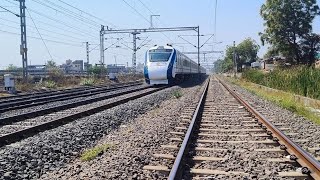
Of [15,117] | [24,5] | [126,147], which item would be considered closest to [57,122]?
[15,117]

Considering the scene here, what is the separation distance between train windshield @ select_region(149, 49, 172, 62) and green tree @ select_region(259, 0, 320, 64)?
29.4 m

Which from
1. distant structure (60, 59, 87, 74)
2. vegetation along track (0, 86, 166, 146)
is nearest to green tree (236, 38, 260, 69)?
distant structure (60, 59, 87, 74)

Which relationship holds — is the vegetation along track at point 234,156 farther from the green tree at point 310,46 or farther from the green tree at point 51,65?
the green tree at point 310,46

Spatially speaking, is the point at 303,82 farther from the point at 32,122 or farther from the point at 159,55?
the point at 32,122

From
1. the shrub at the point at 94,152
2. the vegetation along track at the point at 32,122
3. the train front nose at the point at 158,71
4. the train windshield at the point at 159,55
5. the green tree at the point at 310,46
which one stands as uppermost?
the green tree at the point at 310,46

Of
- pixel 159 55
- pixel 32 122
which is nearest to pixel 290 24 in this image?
pixel 159 55

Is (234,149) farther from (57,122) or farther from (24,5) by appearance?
(24,5)

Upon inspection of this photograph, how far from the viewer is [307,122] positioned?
10625 millimetres

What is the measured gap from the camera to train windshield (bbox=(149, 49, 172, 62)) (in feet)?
98.7

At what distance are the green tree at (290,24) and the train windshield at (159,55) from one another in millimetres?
29393

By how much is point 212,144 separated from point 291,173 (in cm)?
222

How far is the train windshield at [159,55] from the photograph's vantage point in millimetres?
30094

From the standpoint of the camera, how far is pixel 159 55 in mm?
30359

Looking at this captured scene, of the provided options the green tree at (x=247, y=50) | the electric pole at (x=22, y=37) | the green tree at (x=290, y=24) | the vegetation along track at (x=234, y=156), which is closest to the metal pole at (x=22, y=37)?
the electric pole at (x=22, y=37)
